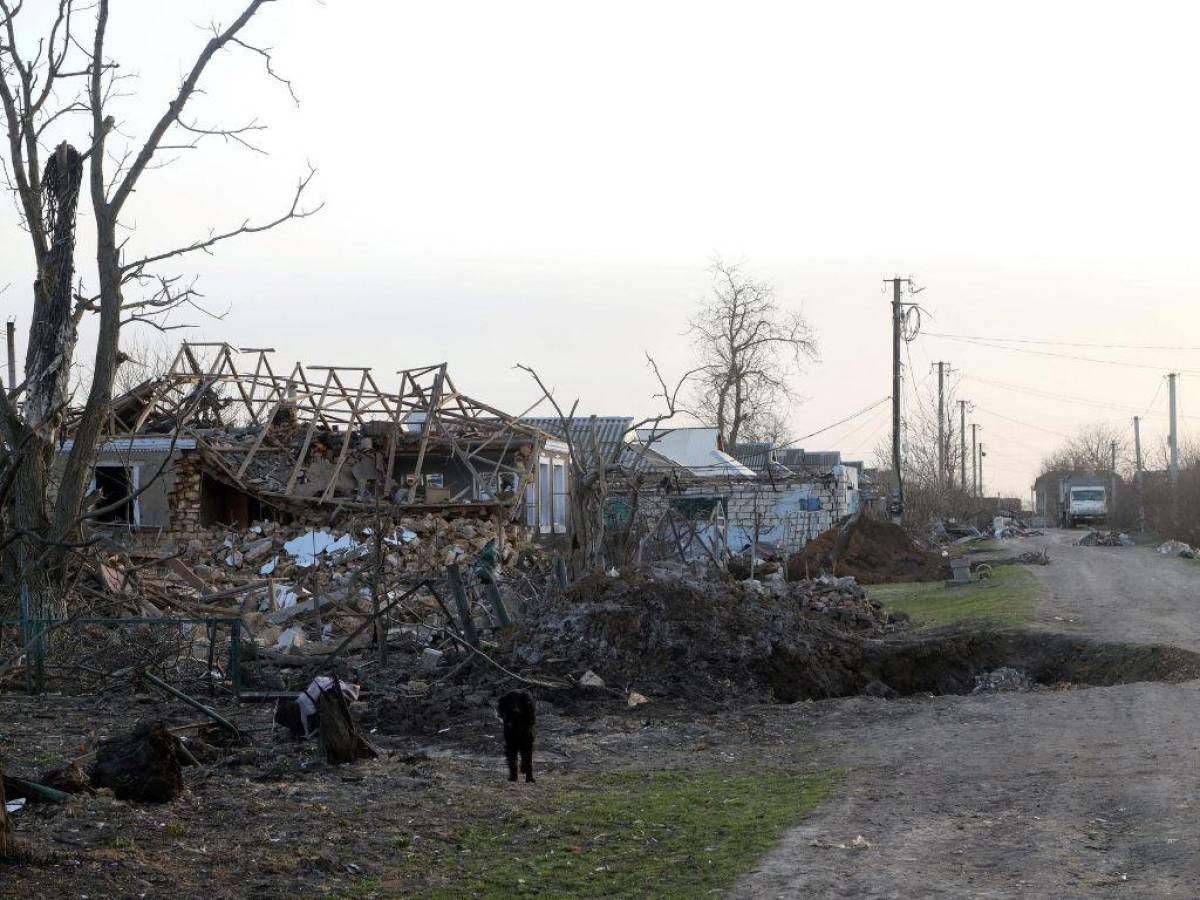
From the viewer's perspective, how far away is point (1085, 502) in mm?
70000

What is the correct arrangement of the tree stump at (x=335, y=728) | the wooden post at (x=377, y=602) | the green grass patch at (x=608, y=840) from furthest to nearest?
the wooden post at (x=377, y=602)
the tree stump at (x=335, y=728)
the green grass patch at (x=608, y=840)

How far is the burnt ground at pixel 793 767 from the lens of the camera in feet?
21.6

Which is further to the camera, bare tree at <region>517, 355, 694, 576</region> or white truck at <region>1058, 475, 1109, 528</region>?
white truck at <region>1058, 475, 1109, 528</region>

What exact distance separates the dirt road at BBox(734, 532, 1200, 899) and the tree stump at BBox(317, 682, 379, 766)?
3672mm

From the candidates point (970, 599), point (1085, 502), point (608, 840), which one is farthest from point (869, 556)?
point (1085, 502)

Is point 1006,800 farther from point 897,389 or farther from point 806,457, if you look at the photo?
point 806,457

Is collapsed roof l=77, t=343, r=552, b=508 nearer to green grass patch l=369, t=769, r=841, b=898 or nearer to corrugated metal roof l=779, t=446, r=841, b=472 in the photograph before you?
green grass patch l=369, t=769, r=841, b=898

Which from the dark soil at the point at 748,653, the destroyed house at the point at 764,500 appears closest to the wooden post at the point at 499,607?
the dark soil at the point at 748,653

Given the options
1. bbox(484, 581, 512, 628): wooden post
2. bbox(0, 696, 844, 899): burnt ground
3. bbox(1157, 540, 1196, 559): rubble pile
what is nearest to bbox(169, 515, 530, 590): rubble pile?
bbox(484, 581, 512, 628): wooden post

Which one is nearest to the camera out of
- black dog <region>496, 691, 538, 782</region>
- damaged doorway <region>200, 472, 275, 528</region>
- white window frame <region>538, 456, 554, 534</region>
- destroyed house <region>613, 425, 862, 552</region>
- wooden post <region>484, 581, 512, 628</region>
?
black dog <region>496, 691, 538, 782</region>

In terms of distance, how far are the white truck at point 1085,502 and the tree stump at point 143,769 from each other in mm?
67066

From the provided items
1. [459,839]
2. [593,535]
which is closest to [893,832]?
[459,839]

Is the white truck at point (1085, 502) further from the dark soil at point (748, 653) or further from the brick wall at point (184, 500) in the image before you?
the dark soil at point (748, 653)

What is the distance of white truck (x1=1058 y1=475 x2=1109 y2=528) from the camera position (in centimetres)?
6962
